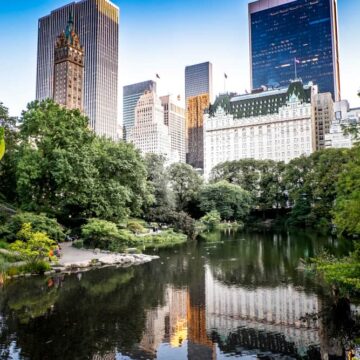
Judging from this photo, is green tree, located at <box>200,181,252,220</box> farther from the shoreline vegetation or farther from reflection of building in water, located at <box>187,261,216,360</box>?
reflection of building in water, located at <box>187,261,216,360</box>

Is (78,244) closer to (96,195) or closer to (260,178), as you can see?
(96,195)

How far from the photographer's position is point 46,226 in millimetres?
25391

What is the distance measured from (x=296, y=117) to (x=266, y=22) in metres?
77.4

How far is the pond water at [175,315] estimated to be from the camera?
10945 millimetres

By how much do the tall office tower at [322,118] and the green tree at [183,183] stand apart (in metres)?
76.9

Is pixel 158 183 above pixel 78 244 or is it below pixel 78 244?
above

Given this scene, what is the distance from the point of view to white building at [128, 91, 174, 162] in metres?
160

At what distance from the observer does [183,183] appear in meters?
59.3

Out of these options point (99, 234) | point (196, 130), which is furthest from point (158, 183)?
point (196, 130)

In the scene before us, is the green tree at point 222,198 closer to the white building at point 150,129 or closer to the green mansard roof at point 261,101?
the green mansard roof at point 261,101

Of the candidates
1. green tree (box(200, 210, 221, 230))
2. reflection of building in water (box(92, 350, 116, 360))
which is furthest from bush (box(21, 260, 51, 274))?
green tree (box(200, 210, 221, 230))

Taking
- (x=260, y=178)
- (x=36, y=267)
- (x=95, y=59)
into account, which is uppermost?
(x=95, y=59)

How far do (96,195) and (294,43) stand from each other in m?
157

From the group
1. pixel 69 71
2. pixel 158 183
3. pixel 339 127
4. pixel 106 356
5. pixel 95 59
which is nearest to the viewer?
pixel 106 356
